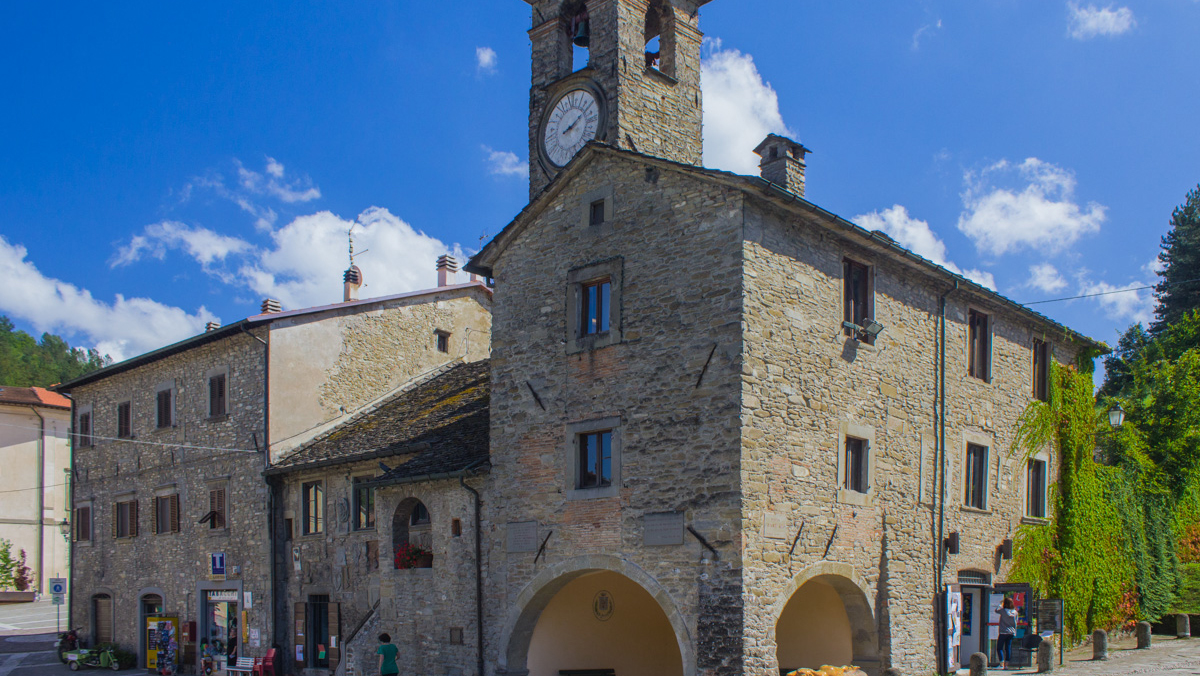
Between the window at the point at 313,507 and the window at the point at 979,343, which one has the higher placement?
the window at the point at 979,343

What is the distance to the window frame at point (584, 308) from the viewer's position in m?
16.2

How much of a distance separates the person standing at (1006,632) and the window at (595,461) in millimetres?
8456

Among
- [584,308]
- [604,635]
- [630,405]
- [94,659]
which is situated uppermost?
[584,308]

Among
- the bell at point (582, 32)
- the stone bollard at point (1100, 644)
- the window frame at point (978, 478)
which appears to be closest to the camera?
the stone bollard at point (1100, 644)

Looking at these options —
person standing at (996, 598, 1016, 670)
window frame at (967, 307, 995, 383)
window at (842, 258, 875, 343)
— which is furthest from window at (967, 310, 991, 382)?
person standing at (996, 598, 1016, 670)

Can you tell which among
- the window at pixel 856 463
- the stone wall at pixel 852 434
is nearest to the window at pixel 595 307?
the stone wall at pixel 852 434

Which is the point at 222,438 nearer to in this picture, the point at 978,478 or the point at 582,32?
the point at 582,32

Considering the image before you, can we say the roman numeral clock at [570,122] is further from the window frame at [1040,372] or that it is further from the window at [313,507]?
the window frame at [1040,372]

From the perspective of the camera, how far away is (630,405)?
621 inches

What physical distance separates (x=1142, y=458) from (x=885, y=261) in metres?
11.0

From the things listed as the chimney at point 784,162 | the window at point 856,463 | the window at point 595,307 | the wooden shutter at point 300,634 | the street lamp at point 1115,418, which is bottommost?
the wooden shutter at point 300,634

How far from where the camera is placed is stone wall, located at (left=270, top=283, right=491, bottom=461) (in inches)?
950

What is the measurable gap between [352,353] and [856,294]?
13317mm

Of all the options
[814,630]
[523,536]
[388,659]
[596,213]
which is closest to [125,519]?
[388,659]
